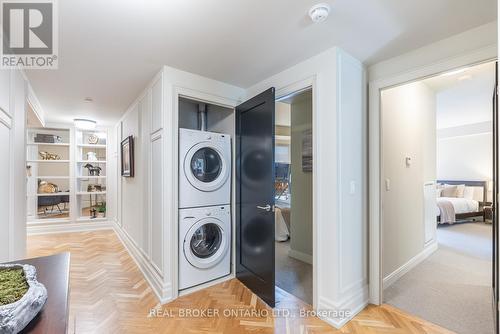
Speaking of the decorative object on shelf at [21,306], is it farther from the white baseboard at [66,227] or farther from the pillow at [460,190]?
the pillow at [460,190]

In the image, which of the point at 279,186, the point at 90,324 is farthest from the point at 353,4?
the point at 279,186

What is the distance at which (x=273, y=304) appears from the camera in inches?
87.7

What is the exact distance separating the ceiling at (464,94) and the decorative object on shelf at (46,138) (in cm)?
671

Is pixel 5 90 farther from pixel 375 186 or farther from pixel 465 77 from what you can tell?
pixel 465 77

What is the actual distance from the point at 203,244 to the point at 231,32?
7.26 feet

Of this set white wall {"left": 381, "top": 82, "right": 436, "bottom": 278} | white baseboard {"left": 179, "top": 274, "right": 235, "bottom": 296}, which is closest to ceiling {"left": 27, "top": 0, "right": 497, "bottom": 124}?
white wall {"left": 381, "top": 82, "right": 436, "bottom": 278}

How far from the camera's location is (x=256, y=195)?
2.52 meters

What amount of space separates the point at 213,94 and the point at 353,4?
1.62m

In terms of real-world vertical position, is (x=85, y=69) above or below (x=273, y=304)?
above

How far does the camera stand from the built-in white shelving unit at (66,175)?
16.2 feet

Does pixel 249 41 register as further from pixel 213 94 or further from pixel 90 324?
pixel 90 324

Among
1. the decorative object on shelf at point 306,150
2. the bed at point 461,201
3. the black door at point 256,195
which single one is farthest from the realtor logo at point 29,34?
the bed at point 461,201

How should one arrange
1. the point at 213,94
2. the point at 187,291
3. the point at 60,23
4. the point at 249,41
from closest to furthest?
the point at 60,23 → the point at 249,41 → the point at 187,291 → the point at 213,94

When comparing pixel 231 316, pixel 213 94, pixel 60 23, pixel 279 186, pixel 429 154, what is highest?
pixel 60 23
